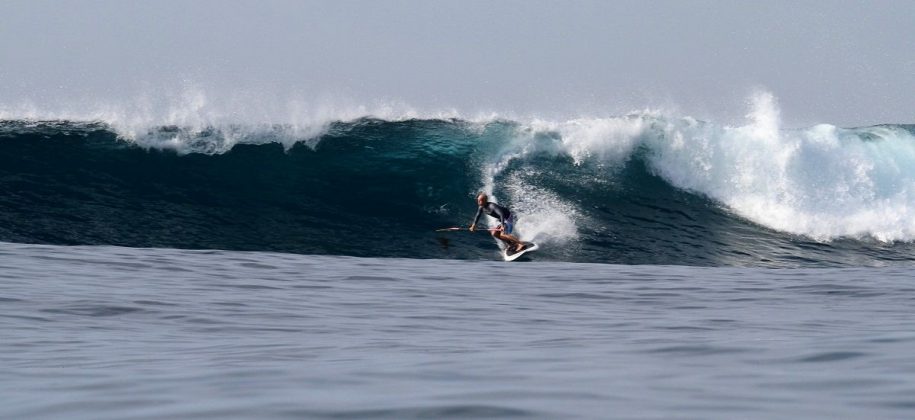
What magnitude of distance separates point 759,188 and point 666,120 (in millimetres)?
2332

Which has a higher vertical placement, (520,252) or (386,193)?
(386,193)

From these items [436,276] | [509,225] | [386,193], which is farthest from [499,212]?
[436,276]

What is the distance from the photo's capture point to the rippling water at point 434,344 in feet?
12.7

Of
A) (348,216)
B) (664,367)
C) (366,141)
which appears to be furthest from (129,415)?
(366,141)

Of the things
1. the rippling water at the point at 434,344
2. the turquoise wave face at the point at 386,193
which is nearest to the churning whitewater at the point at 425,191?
the turquoise wave face at the point at 386,193

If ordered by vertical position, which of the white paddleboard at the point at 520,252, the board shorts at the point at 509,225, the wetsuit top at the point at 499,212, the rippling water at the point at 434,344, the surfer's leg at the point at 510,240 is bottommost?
the rippling water at the point at 434,344

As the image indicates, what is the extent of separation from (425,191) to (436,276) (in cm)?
970

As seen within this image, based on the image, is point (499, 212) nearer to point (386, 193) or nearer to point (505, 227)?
point (505, 227)

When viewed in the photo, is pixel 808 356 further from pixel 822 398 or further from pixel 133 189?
pixel 133 189

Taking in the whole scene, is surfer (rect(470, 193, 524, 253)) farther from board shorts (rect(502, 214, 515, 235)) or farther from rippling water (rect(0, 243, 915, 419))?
rippling water (rect(0, 243, 915, 419))

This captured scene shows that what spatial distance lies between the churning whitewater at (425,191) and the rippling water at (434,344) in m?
7.05

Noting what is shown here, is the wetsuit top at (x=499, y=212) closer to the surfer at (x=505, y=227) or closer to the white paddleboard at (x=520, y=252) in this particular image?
the surfer at (x=505, y=227)

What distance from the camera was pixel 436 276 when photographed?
1118cm

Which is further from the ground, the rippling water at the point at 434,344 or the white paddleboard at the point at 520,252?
the white paddleboard at the point at 520,252
